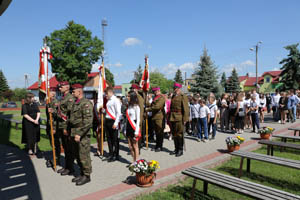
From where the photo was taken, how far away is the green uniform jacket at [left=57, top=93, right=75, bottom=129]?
5.43 metres

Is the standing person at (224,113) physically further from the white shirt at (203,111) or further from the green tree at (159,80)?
the green tree at (159,80)

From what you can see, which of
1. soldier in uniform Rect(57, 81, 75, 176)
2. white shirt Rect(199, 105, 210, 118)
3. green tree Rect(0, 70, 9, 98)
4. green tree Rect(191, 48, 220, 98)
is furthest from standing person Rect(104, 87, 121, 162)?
green tree Rect(0, 70, 9, 98)

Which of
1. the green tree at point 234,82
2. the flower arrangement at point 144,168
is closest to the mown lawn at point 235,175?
the flower arrangement at point 144,168

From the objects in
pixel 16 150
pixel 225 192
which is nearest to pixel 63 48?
pixel 16 150

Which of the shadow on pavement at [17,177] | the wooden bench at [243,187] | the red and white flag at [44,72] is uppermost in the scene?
the red and white flag at [44,72]

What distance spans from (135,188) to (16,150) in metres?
6.19

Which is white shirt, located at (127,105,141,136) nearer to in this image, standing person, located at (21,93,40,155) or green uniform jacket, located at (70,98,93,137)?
green uniform jacket, located at (70,98,93,137)

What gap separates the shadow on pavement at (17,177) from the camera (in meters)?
4.63

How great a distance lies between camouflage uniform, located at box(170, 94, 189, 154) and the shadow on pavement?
4.19 m

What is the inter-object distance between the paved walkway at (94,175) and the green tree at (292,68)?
116ft

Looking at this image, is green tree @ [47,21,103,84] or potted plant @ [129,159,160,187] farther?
green tree @ [47,21,103,84]

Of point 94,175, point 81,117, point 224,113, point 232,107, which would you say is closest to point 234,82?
point 224,113

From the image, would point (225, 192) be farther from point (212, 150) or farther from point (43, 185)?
point (43, 185)

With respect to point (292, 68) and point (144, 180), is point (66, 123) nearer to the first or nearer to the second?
point (144, 180)
